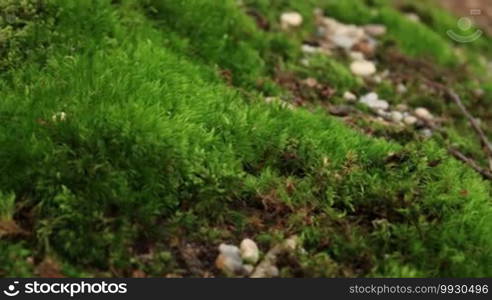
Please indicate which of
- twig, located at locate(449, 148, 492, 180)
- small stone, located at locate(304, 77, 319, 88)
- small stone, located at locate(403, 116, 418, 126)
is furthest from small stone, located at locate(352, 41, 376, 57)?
twig, located at locate(449, 148, 492, 180)

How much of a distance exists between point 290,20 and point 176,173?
4.19m

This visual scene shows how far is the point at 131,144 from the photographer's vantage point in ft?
15.9

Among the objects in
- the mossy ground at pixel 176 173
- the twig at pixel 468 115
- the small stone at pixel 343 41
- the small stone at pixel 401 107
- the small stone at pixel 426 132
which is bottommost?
the twig at pixel 468 115

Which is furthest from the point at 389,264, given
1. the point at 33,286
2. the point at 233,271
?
the point at 33,286

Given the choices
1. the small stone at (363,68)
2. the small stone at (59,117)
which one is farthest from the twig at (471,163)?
the small stone at (59,117)

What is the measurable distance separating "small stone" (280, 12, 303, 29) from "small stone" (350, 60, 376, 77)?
919 mm

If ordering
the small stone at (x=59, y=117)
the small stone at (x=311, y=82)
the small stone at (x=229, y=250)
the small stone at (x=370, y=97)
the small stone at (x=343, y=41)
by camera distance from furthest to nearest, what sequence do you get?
the small stone at (x=343, y=41) → the small stone at (x=370, y=97) → the small stone at (x=311, y=82) → the small stone at (x=59, y=117) → the small stone at (x=229, y=250)

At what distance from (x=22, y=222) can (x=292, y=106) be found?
9.31 ft

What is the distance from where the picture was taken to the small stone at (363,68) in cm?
808

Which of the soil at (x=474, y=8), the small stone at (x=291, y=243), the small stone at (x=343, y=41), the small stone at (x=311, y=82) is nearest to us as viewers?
the small stone at (x=291, y=243)

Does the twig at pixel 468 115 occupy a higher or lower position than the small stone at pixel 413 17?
higher

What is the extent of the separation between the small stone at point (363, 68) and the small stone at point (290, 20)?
92cm

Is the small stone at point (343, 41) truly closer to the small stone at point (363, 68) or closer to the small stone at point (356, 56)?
the small stone at point (356, 56)

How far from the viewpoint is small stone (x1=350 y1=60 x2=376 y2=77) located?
8.08m
